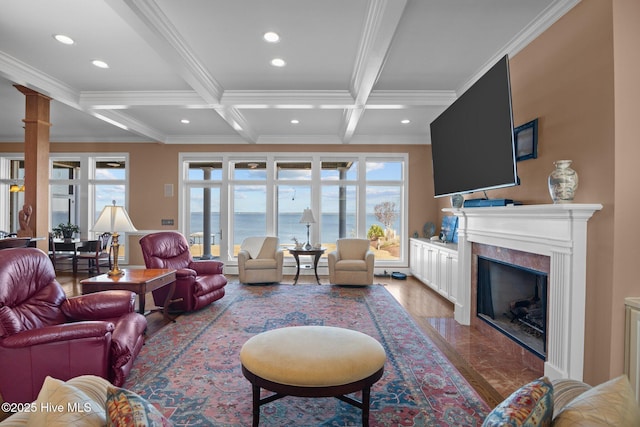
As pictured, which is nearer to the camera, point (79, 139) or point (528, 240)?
point (528, 240)

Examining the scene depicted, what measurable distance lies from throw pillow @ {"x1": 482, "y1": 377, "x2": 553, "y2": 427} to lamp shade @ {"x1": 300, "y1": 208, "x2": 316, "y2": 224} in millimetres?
5416

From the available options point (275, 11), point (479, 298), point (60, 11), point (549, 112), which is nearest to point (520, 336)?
point (479, 298)

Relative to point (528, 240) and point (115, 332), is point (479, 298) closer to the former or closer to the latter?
point (528, 240)

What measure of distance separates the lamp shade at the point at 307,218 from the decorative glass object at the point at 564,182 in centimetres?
438

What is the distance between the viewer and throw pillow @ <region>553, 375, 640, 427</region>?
88 cm

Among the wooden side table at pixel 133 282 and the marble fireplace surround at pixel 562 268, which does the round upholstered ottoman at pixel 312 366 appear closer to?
the marble fireplace surround at pixel 562 268

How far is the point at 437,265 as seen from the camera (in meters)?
5.21

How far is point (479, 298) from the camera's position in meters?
3.77

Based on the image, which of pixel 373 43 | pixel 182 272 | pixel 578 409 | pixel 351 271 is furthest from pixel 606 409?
pixel 351 271

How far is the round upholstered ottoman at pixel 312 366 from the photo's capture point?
5.94 ft

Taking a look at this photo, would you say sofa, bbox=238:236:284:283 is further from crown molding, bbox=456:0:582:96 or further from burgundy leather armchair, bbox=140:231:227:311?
crown molding, bbox=456:0:582:96

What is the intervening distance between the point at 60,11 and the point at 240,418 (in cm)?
346

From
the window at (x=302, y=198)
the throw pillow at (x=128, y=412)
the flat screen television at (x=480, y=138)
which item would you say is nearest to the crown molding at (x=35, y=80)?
the window at (x=302, y=198)

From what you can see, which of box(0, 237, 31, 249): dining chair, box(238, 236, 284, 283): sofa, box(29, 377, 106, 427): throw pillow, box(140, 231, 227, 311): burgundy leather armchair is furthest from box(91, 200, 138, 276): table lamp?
box(29, 377, 106, 427): throw pillow
